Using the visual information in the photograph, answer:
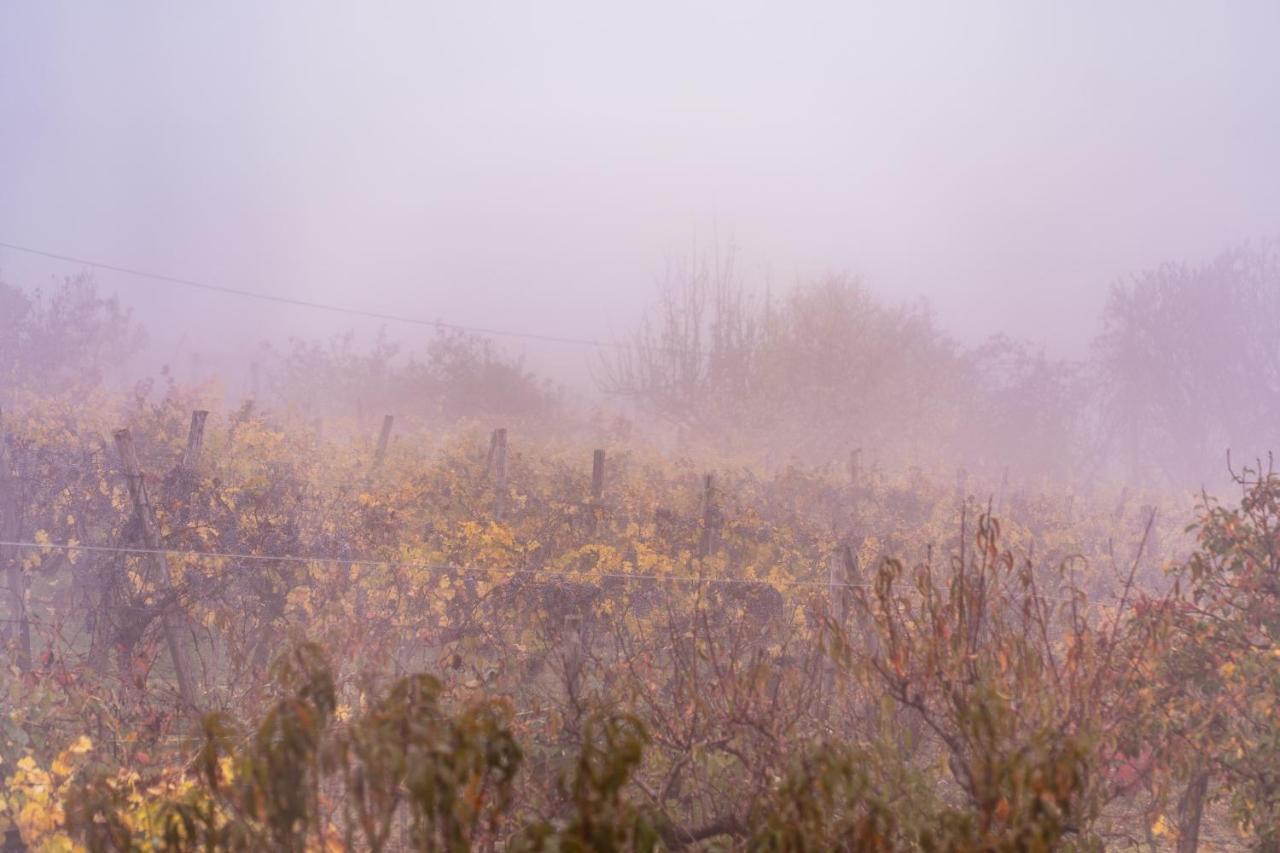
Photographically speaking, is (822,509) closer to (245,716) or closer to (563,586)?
(563,586)

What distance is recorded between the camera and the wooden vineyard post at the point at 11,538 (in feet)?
27.8

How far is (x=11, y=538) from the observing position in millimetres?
9094

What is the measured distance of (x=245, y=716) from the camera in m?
6.25

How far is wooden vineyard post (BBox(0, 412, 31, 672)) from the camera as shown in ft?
27.8

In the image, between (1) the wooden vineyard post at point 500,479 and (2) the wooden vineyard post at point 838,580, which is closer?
(2) the wooden vineyard post at point 838,580

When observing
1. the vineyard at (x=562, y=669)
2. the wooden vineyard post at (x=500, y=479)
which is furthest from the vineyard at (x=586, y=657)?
the wooden vineyard post at (x=500, y=479)

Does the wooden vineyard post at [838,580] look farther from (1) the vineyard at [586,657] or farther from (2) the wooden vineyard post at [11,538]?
(2) the wooden vineyard post at [11,538]

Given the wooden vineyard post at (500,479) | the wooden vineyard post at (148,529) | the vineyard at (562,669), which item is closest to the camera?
the vineyard at (562,669)

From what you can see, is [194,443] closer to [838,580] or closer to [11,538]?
[11,538]

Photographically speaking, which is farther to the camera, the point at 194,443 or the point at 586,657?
the point at 194,443

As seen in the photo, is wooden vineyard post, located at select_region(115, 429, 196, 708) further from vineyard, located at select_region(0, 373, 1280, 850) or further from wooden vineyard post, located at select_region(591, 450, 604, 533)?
wooden vineyard post, located at select_region(591, 450, 604, 533)

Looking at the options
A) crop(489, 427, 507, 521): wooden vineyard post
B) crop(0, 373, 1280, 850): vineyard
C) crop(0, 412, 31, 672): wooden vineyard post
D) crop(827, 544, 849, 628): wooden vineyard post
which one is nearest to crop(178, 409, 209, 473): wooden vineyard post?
crop(0, 373, 1280, 850): vineyard

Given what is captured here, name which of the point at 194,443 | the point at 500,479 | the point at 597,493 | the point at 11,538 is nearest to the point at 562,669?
the point at 597,493

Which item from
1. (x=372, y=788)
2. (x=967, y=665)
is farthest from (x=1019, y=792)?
(x=372, y=788)
